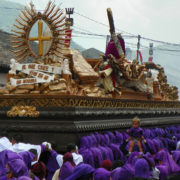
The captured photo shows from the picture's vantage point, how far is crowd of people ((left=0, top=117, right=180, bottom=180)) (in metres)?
6.00

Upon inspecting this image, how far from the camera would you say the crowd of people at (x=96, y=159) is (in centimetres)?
600

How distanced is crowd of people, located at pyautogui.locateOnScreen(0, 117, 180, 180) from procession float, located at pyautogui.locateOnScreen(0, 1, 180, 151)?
54cm

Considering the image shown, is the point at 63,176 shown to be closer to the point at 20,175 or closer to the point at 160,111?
the point at 20,175

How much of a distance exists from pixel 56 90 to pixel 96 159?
245 centimetres

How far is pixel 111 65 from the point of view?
48.1 ft

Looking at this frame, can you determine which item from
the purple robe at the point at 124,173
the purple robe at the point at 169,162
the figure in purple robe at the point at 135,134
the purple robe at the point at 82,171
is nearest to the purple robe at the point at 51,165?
the figure in purple robe at the point at 135,134

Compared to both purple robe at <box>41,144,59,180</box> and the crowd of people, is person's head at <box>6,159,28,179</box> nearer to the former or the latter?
the crowd of people

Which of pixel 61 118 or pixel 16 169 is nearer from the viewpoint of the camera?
pixel 16 169

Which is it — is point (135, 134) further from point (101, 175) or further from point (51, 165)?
point (101, 175)

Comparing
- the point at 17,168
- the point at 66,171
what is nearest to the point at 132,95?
the point at 66,171

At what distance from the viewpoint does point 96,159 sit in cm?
1044

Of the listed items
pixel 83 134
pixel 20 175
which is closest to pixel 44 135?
pixel 83 134

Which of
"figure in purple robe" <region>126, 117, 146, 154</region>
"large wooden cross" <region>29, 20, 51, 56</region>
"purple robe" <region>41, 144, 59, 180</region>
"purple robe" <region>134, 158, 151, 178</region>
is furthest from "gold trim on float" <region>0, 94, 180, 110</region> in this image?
"purple robe" <region>134, 158, 151, 178</region>

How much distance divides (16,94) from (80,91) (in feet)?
6.24
